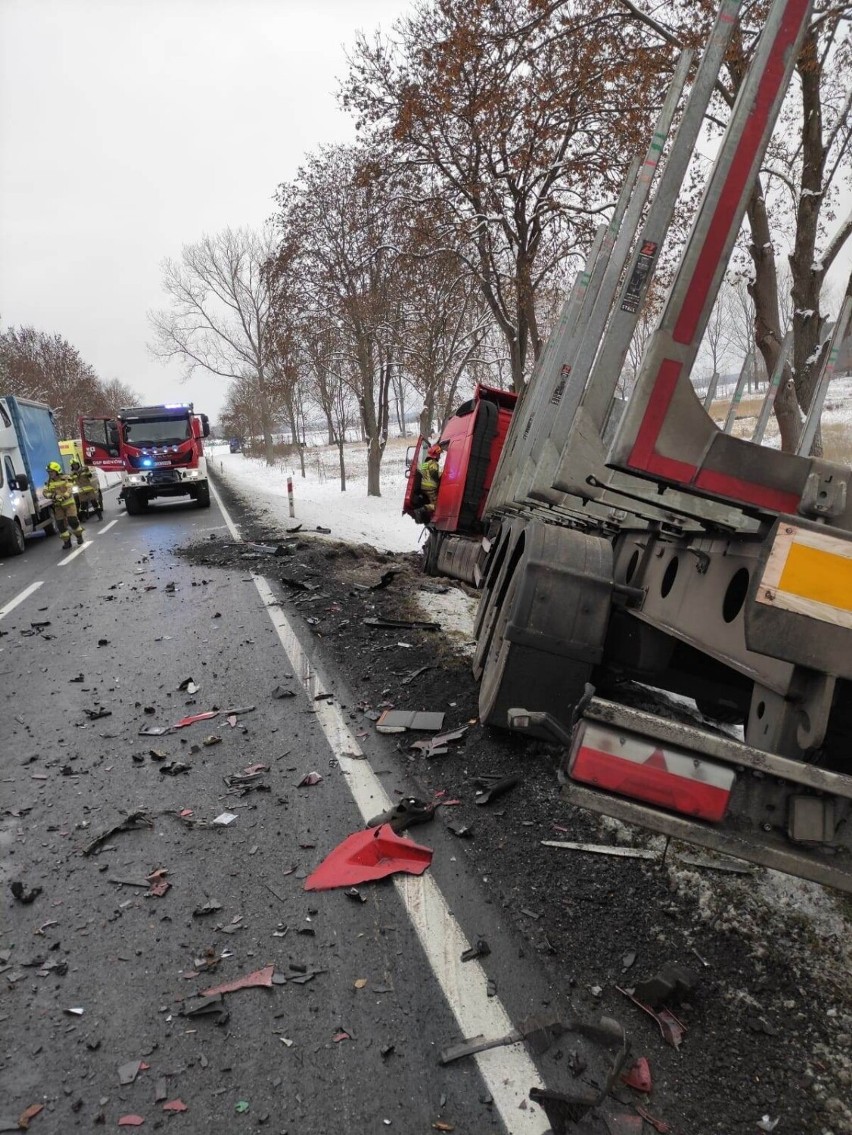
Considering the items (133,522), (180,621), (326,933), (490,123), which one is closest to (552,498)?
(326,933)

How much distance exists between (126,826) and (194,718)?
139 cm

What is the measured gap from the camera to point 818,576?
1.94m

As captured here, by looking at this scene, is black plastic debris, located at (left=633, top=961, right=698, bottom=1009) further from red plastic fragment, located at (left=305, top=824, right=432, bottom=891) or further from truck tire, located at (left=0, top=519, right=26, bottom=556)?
truck tire, located at (left=0, top=519, right=26, bottom=556)

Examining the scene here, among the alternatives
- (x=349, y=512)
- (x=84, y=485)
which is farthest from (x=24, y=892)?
(x=84, y=485)

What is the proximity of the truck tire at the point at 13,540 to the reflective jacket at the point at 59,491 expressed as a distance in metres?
0.90

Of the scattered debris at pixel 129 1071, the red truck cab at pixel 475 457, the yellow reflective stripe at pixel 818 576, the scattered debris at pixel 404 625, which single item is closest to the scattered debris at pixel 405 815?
the scattered debris at pixel 129 1071

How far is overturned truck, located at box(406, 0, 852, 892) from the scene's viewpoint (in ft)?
6.40

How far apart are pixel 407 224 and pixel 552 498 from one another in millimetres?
13832

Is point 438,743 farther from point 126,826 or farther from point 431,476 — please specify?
point 431,476

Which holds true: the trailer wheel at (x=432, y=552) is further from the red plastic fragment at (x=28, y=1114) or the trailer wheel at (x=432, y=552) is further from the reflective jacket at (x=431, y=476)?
the red plastic fragment at (x=28, y=1114)

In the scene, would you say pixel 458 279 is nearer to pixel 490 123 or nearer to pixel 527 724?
pixel 490 123

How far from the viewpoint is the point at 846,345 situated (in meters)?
3.41

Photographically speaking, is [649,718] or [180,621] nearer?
[649,718]

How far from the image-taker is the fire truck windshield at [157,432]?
18.7 meters
